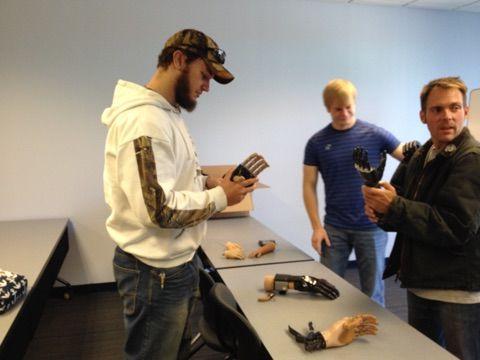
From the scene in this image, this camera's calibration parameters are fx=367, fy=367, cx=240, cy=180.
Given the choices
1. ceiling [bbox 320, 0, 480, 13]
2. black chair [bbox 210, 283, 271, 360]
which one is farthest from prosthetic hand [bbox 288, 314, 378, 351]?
ceiling [bbox 320, 0, 480, 13]

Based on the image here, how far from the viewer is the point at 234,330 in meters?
1.27

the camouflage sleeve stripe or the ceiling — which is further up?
the ceiling

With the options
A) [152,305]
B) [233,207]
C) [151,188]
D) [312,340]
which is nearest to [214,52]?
[151,188]

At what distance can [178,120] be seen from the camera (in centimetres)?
129

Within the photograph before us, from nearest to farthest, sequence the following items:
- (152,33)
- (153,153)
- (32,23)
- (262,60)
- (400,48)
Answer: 1. (153,153)
2. (32,23)
3. (152,33)
4. (262,60)
5. (400,48)

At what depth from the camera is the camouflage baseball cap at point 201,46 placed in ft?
3.92

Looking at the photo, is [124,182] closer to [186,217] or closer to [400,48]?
[186,217]

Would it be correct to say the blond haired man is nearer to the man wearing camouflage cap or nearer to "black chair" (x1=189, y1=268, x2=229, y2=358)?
"black chair" (x1=189, y1=268, x2=229, y2=358)

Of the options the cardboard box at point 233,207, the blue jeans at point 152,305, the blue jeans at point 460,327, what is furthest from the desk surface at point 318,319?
the cardboard box at point 233,207

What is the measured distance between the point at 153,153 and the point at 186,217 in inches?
8.4

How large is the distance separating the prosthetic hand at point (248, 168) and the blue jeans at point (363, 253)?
93 cm

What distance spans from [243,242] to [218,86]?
1569 millimetres

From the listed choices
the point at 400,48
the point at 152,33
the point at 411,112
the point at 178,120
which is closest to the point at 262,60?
the point at 152,33

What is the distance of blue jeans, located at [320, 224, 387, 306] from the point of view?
1.97 metres
